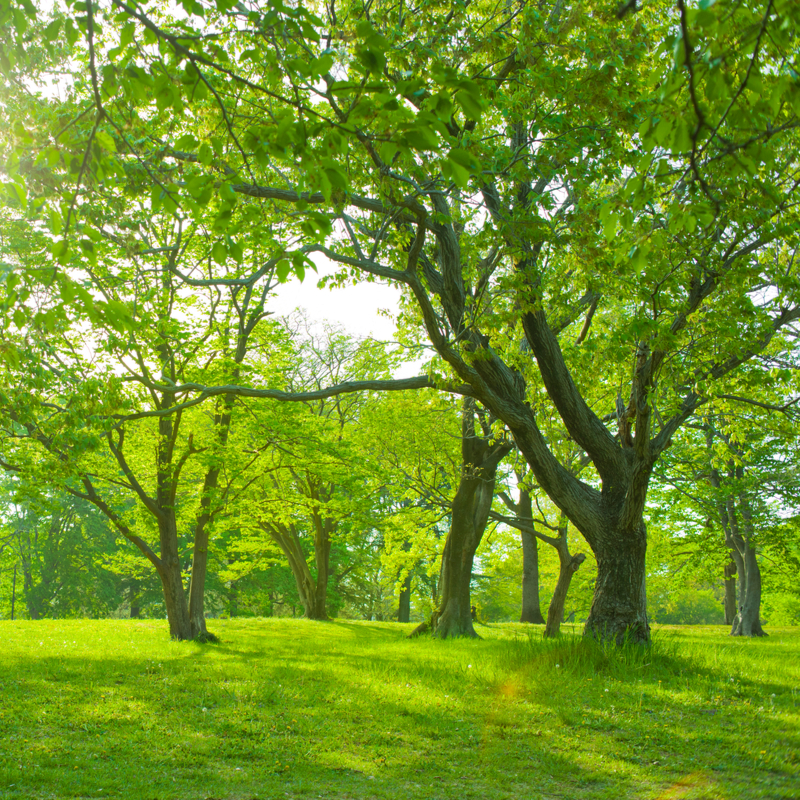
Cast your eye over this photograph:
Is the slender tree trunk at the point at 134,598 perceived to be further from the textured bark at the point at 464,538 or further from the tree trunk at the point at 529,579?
the textured bark at the point at 464,538

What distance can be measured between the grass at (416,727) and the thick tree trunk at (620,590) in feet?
1.62

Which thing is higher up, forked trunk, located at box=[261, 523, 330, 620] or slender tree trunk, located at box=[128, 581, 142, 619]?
forked trunk, located at box=[261, 523, 330, 620]

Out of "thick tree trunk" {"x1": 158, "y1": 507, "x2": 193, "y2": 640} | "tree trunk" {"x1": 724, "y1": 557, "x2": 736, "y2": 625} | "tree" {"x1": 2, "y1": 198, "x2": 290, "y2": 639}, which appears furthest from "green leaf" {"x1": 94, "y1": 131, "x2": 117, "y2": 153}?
"tree trunk" {"x1": 724, "y1": 557, "x2": 736, "y2": 625}

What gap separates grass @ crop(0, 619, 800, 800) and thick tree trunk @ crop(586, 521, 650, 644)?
495 millimetres

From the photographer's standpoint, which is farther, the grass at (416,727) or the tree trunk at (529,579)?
the tree trunk at (529,579)

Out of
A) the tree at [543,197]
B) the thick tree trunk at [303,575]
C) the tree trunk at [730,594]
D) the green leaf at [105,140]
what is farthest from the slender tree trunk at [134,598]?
the green leaf at [105,140]

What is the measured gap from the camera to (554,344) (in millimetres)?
9453

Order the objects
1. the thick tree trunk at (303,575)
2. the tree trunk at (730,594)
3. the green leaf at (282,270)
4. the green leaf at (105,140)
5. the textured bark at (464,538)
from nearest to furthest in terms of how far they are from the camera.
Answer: the green leaf at (282,270), the green leaf at (105,140), the textured bark at (464,538), the thick tree trunk at (303,575), the tree trunk at (730,594)

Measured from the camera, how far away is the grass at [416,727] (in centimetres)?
495

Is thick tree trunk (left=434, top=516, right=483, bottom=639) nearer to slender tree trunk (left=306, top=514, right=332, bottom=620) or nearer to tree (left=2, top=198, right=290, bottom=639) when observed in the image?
tree (left=2, top=198, right=290, bottom=639)

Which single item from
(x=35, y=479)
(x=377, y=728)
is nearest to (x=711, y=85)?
(x=377, y=728)

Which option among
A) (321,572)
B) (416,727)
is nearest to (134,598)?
(321,572)

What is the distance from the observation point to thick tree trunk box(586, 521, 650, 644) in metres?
9.35

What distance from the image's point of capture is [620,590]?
9.49 metres
